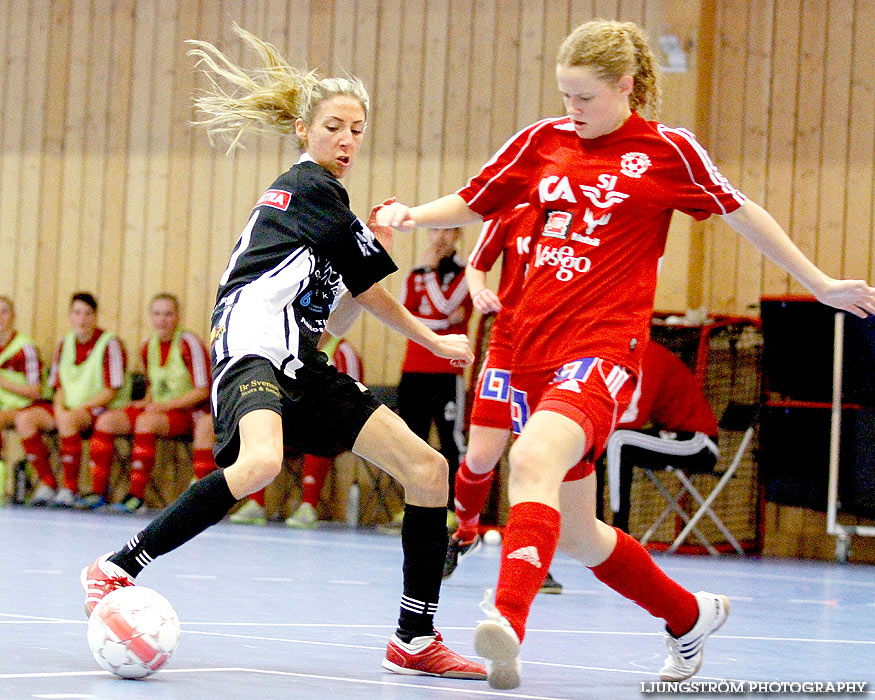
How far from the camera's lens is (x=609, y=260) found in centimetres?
313

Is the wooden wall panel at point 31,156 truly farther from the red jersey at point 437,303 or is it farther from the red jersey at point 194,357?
the red jersey at point 437,303

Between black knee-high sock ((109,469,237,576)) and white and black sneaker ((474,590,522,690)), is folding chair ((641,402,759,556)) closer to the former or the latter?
black knee-high sock ((109,469,237,576))

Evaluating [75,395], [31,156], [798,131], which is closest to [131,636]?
[75,395]

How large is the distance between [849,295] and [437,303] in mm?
5290

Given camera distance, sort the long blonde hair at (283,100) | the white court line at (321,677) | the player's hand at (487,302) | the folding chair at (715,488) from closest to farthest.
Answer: the white court line at (321,677) < the long blonde hair at (283,100) < the player's hand at (487,302) < the folding chair at (715,488)

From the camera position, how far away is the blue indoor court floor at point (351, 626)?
2.98 metres

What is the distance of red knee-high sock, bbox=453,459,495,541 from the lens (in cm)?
516

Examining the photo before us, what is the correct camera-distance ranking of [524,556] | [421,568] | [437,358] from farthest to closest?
[437,358] → [421,568] → [524,556]

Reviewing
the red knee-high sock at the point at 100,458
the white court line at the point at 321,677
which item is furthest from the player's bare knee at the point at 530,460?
the red knee-high sock at the point at 100,458

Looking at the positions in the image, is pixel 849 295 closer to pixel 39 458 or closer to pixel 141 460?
pixel 141 460

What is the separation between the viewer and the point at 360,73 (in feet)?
31.7

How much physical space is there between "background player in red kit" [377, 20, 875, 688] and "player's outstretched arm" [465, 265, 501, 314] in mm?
1431

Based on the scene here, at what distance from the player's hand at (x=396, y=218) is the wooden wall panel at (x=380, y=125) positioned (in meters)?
5.72

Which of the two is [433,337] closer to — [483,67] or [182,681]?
[182,681]
